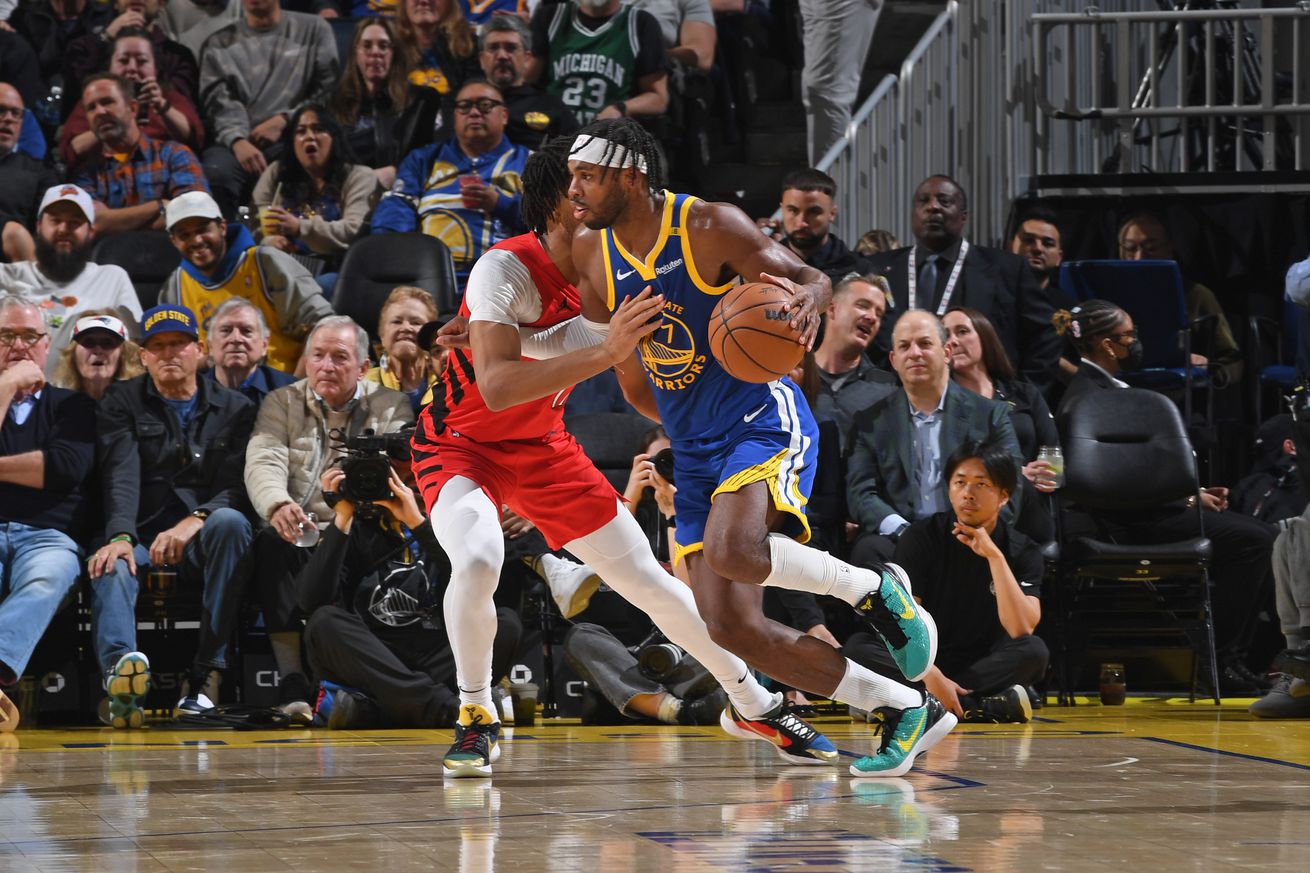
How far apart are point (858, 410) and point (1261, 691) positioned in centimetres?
235

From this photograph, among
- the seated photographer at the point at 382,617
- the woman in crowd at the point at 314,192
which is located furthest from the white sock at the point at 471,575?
the woman in crowd at the point at 314,192

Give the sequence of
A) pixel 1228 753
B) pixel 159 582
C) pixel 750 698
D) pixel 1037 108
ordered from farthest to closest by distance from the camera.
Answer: pixel 1037 108 → pixel 159 582 → pixel 1228 753 → pixel 750 698

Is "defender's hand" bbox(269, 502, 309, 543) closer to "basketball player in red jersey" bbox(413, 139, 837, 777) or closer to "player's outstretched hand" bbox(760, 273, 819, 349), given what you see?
"basketball player in red jersey" bbox(413, 139, 837, 777)

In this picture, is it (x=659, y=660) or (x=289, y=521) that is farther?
(x=289, y=521)

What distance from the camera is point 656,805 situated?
15.5 ft

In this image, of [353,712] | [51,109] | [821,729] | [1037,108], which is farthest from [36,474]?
[1037,108]

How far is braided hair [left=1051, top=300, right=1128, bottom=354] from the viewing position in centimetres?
905

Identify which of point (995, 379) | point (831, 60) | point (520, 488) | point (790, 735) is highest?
point (831, 60)

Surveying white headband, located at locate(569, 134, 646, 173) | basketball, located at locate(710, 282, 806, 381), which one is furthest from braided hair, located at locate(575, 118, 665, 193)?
basketball, located at locate(710, 282, 806, 381)

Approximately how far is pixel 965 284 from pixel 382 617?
3623 mm

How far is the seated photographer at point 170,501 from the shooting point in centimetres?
747

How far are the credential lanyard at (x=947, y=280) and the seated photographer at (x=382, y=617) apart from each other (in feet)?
9.85

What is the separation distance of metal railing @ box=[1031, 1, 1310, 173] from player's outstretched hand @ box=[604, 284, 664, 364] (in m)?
6.47

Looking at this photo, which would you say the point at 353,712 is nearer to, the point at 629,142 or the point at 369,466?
the point at 369,466
